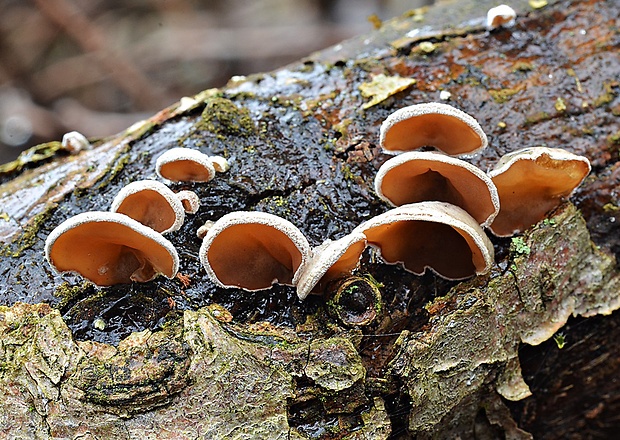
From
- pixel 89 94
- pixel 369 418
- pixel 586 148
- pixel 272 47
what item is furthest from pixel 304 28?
pixel 369 418

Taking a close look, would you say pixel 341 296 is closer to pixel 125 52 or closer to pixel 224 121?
pixel 224 121

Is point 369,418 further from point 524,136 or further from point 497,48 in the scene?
point 497,48

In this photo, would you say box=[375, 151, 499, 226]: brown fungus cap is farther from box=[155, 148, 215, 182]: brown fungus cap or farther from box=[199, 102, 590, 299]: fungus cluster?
box=[155, 148, 215, 182]: brown fungus cap

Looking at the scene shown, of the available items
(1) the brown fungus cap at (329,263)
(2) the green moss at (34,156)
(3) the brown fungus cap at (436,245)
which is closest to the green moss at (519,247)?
(3) the brown fungus cap at (436,245)

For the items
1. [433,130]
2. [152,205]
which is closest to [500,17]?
[433,130]

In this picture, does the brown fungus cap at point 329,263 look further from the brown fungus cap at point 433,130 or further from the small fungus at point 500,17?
the small fungus at point 500,17

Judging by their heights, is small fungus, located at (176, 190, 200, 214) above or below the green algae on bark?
above

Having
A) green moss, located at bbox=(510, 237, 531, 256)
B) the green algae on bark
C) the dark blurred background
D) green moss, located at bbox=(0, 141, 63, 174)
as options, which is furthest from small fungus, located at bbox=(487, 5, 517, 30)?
the dark blurred background
